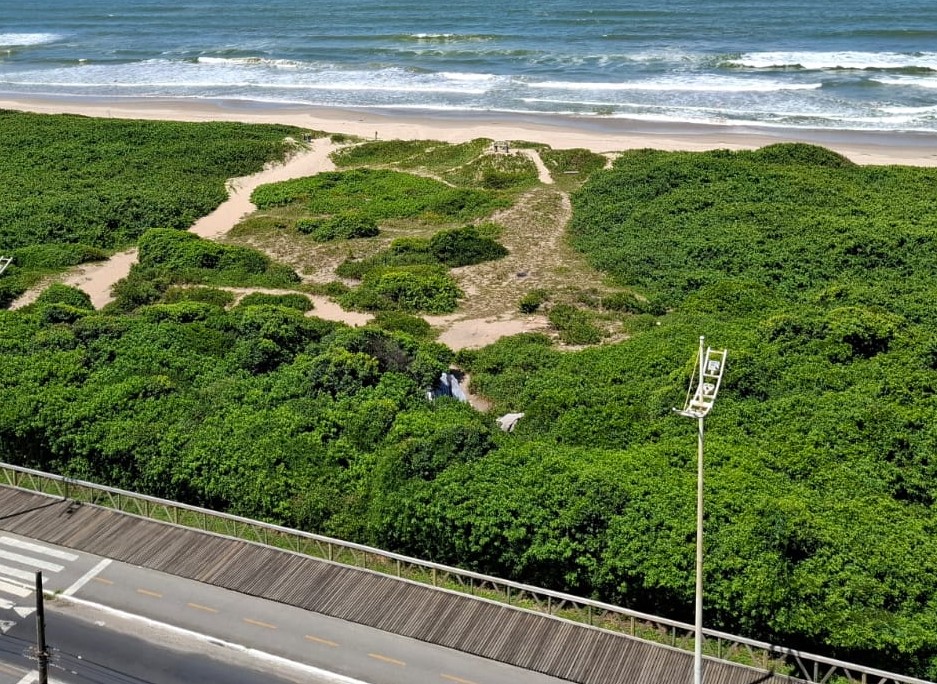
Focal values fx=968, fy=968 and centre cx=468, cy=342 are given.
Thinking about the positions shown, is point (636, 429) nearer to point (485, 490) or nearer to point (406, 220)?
point (485, 490)

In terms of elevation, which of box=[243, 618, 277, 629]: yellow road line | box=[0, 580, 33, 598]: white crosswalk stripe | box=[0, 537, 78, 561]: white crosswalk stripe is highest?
box=[0, 580, 33, 598]: white crosswalk stripe

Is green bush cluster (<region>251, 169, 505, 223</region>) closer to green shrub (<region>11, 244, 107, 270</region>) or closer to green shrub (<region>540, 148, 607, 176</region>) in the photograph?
green shrub (<region>540, 148, 607, 176</region>)

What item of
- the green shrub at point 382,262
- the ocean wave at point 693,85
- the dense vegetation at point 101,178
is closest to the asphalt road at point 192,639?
the dense vegetation at point 101,178

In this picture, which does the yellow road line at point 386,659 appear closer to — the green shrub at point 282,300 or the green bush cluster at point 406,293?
the green bush cluster at point 406,293

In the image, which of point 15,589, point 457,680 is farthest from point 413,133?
point 457,680

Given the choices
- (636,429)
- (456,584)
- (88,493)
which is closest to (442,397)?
(636,429)

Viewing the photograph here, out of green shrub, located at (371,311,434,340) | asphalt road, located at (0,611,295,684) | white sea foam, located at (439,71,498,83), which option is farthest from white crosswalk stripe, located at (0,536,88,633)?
white sea foam, located at (439,71,498,83)

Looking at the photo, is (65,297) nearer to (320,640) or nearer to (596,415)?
→ (596,415)
